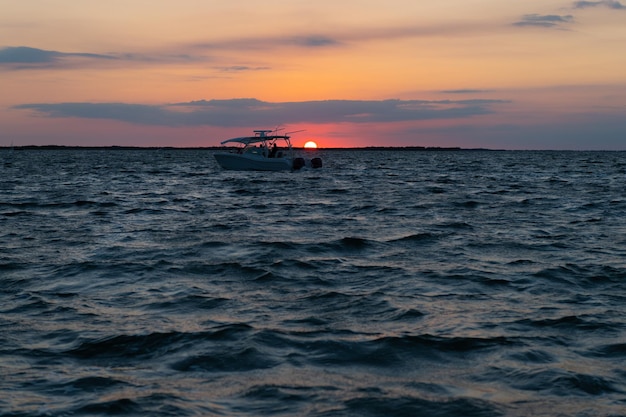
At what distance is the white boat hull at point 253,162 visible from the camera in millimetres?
58312

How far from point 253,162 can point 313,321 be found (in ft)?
163

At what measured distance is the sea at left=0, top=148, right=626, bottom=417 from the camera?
661 centimetres

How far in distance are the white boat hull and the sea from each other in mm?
37690

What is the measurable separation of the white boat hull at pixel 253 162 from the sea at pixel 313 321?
124 feet

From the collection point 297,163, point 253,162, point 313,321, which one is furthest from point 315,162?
point 313,321

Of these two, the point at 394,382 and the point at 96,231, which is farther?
the point at 96,231

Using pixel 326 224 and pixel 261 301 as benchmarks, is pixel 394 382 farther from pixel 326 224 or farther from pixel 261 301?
pixel 326 224

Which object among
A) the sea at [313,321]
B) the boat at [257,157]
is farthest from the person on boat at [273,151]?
the sea at [313,321]

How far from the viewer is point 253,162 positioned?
5866 centimetres

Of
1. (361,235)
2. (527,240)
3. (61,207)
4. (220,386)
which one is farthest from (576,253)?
(61,207)

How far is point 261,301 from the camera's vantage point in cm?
1091

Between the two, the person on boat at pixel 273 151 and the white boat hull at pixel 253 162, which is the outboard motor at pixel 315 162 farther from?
the person on boat at pixel 273 151

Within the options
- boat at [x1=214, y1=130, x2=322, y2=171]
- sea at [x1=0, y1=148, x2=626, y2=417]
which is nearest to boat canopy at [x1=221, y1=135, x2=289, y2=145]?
boat at [x1=214, y1=130, x2=322, y2=171]

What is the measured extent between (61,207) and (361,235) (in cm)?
1485
